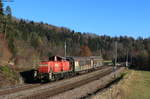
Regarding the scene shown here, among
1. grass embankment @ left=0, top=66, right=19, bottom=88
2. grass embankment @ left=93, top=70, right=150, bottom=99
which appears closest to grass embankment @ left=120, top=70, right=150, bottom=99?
grass embankment @ left=93, top=70, right=150, bottom=99

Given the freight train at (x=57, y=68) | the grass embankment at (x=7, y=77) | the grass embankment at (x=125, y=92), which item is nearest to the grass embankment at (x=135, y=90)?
the grass embankment at (x=125, y=92)

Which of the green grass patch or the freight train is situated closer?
the green grass patch

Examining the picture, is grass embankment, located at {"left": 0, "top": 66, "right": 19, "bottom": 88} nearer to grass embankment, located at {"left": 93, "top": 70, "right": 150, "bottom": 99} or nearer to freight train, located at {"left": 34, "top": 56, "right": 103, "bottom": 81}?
freight train, located at {"left": 34, "top": 56, "right": 103, "bottom": 81}

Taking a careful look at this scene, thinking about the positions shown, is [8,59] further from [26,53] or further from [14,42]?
[14,42]

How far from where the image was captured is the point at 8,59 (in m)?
59.2

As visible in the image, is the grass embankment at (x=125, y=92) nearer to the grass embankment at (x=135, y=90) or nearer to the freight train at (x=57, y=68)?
the grass embankment at (x=135, y=90)

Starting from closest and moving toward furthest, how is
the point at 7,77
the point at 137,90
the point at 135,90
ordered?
the point at 135,90 → the point at 137,90 → the point at 7,77

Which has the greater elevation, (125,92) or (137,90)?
(125,92)

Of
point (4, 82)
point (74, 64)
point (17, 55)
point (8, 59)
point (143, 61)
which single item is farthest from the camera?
point (143, 61)

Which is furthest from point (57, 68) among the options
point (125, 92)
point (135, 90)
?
point (125, 92)

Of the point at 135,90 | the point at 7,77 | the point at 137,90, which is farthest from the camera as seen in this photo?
the point at 7,77

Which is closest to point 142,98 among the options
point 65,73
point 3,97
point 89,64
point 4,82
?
point 3,97

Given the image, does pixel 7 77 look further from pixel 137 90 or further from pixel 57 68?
pixel 137 90

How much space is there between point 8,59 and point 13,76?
2230 centimetres
